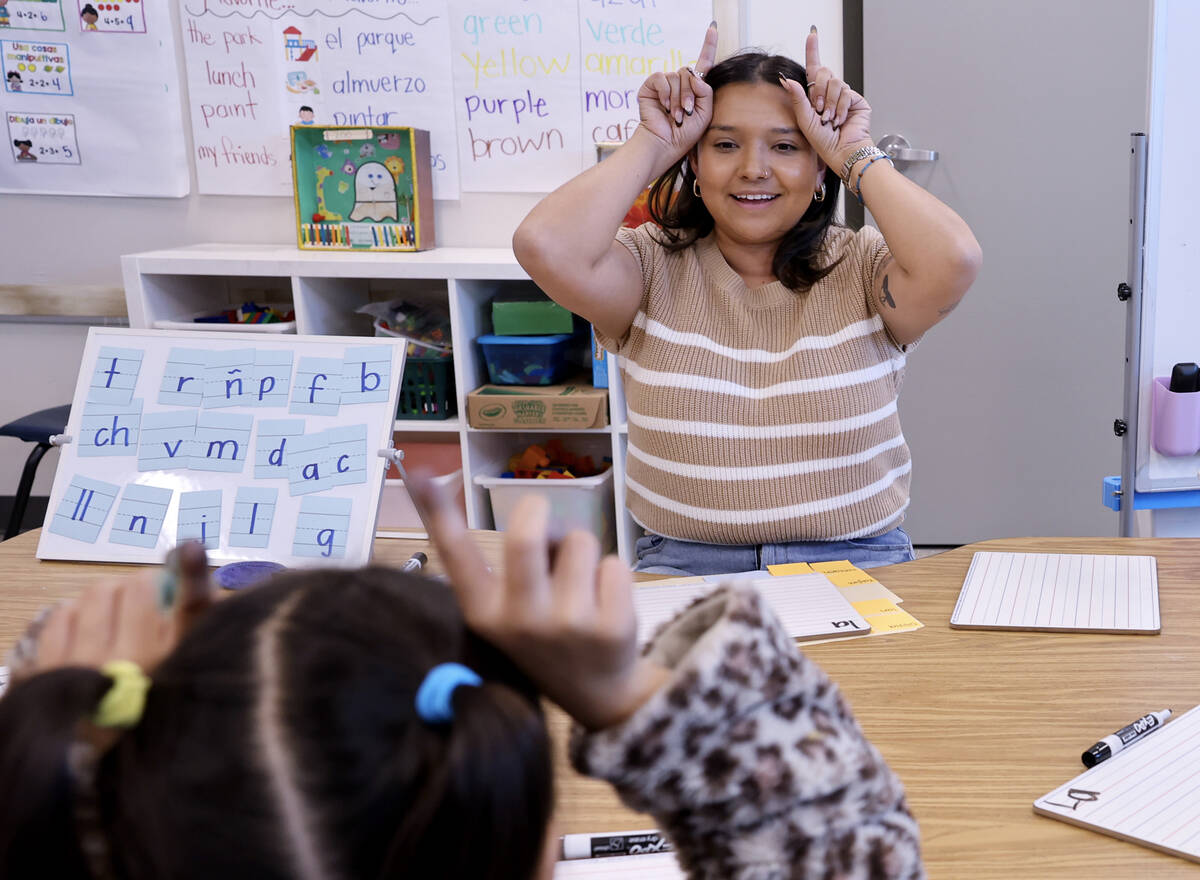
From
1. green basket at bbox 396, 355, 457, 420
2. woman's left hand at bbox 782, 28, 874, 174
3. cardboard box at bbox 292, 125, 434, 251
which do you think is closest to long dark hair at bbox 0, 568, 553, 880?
woman's left hand at bbox 782, 28, 874, 174

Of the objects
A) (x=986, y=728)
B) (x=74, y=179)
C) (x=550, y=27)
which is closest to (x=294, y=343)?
(x=986, y=728)

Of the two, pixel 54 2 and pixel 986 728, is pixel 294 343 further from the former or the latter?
pixel 54 2

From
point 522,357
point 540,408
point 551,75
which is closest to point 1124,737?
point 540,408

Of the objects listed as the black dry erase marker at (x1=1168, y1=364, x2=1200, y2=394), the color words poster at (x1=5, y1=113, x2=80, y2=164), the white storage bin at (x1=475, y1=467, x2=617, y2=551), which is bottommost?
the white storage bin at (x1=475, y1=467, x2=617, y2=551)

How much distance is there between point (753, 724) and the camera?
1.75 ft

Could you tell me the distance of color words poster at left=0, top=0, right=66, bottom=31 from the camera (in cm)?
303

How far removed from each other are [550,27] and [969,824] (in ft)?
8.01

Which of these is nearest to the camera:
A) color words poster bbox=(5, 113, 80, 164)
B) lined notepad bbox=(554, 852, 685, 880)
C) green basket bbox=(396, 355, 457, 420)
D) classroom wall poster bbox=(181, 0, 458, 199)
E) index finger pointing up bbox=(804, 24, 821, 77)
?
lined notepad bbox=(554, 852, 685, 880)

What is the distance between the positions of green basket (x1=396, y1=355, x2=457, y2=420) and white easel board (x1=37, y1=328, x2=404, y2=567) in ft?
3.85

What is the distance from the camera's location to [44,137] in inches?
124

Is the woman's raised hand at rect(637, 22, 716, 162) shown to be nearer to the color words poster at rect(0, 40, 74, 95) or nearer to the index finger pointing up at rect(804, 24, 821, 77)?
the index finger pointing up at rect(804, 24, 821, 77)

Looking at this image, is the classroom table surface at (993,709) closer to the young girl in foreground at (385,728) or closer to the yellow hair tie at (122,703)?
the young girl in foreground at (385,728)

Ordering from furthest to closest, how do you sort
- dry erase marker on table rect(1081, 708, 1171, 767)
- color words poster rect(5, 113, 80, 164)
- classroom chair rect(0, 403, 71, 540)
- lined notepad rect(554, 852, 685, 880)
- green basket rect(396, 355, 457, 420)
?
color words poster rect(5, 113, 80, 164) < green basket rect(396, 355, 457, 420) < classroom chair rect(0, 403, 71, 540) < dry erase marker on table rect(1081, 708, 1171, 767) < lined notepad rect(554, 852, 685, 880)

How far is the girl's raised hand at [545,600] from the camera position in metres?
0.45
